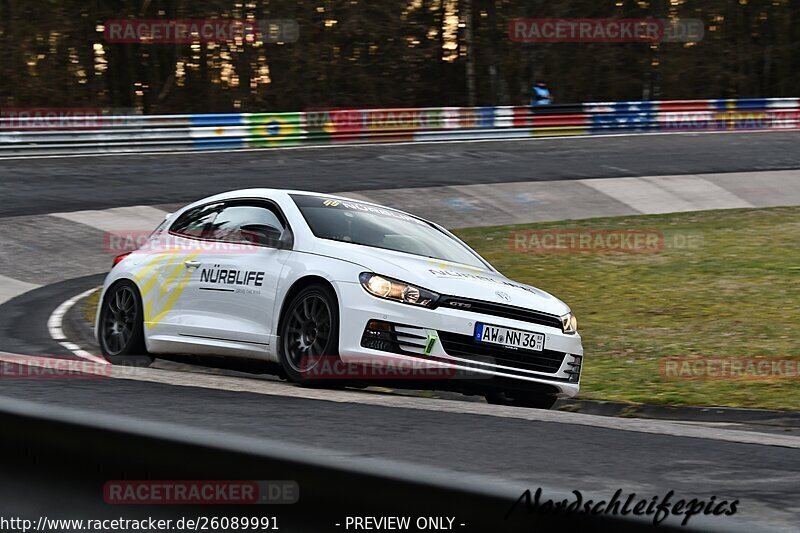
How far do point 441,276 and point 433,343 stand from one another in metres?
0.55

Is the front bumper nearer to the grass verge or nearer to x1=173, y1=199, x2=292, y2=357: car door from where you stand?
x1=173, y1=199, x2=292, y2=357: car door

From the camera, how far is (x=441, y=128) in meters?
30.0

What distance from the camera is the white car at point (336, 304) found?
23.8 ft

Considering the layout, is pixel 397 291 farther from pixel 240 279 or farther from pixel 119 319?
pixel 119 319

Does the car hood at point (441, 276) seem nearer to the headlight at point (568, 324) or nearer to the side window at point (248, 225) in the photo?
the headlight at point (568, 324)

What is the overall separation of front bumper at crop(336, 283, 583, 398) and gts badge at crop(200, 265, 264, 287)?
0.89 meters

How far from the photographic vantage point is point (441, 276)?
7559 mm

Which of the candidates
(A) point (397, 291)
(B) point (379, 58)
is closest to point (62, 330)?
(A) point (397, 291)

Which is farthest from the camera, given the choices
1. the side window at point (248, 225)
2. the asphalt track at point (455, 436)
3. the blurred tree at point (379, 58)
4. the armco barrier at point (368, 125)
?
the blurred tree at point (379, 58)

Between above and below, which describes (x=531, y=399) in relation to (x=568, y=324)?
below

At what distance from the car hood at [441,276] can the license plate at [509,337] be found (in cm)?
19

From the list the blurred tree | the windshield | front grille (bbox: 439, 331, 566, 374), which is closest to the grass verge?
front grille (bbox: 439, 331, 566, 374)

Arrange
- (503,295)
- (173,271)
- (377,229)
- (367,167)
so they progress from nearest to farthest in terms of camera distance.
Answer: (503,295), (377,229), (173,271), (367,167)

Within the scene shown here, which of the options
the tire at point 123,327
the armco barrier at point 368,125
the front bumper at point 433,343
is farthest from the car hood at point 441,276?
the armco barrier at point 368,125
